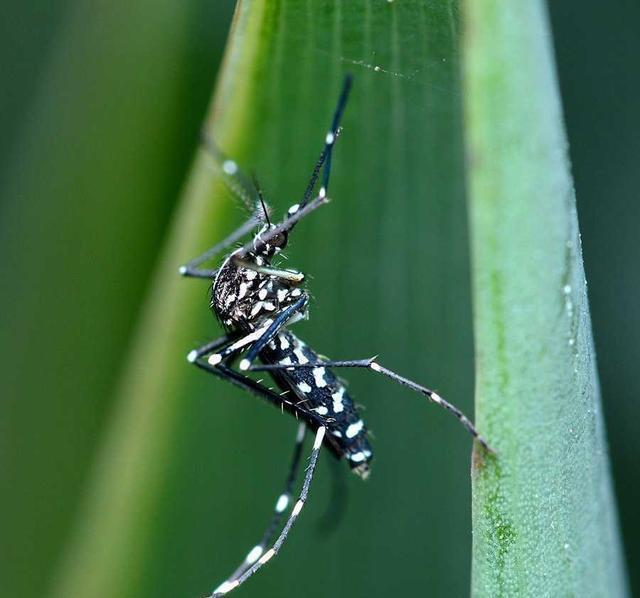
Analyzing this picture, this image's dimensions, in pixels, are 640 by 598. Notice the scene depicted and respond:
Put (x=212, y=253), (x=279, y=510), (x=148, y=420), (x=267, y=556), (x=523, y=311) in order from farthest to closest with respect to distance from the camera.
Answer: (x=279, y=510)
(x=267, y=556)
(x=212, y=253)
(x=148, y=420)
(x=523, y=311)

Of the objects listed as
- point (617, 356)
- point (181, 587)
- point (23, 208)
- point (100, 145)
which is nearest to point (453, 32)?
point (100, 145)

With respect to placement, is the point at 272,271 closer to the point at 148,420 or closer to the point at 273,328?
the point at 273,328

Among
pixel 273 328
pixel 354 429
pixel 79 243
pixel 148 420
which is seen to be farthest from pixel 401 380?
pixel 79 243

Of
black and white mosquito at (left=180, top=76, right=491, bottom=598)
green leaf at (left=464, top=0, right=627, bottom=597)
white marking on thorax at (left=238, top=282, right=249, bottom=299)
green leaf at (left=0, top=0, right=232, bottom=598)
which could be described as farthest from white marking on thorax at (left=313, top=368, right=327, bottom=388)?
green leaf at (left=464, top=0, right=627, bottom=597)

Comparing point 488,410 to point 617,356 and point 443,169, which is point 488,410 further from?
point 617,356

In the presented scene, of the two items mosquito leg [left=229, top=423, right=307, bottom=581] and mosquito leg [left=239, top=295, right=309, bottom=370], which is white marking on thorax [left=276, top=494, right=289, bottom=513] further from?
mosquito leg [left=239, top=295, right=309, bottom=370]

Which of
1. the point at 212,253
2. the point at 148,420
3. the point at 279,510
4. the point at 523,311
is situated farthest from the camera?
the point at 279,510
